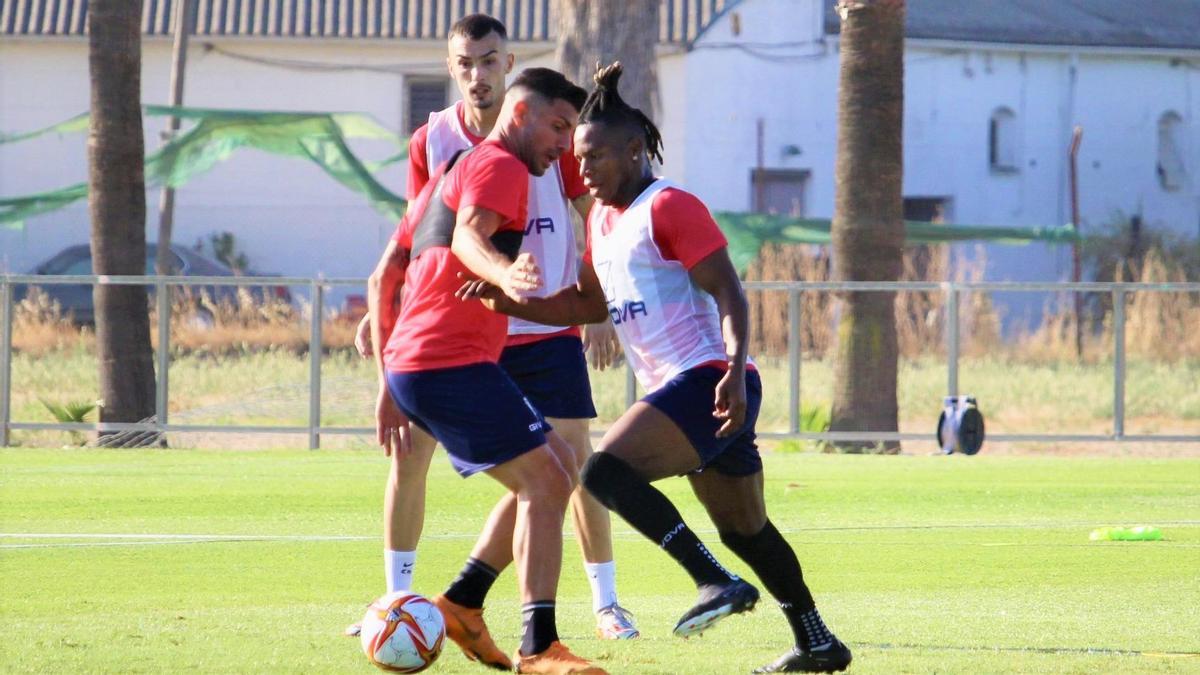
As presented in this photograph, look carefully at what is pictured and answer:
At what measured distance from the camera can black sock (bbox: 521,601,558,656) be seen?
6137 millimetres

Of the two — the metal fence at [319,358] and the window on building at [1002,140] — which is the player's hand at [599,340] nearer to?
the metal fence at [319,358]

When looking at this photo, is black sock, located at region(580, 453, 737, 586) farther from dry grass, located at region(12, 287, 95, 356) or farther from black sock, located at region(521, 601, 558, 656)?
dry grass, located at region(12, 287, 95, 356)

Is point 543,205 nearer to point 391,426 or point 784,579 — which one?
point 391,426

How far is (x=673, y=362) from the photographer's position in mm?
6414

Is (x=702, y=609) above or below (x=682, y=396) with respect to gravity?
below

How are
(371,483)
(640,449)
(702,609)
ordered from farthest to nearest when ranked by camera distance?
(371,483) → (640,449) → (702,609)

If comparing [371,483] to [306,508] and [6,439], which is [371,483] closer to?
[306,508]

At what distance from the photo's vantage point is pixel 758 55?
127 ft

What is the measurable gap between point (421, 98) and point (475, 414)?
34.1 metres

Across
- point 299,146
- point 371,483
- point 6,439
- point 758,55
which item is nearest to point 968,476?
point 371,483

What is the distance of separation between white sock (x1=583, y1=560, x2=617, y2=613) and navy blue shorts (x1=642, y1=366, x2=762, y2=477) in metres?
1.16

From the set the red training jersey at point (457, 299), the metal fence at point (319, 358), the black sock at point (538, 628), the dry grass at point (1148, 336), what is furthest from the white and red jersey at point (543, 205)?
the dry grass at point (1148, 336)

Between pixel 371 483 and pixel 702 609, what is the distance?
8.96m

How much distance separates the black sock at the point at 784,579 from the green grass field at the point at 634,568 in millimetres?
239
